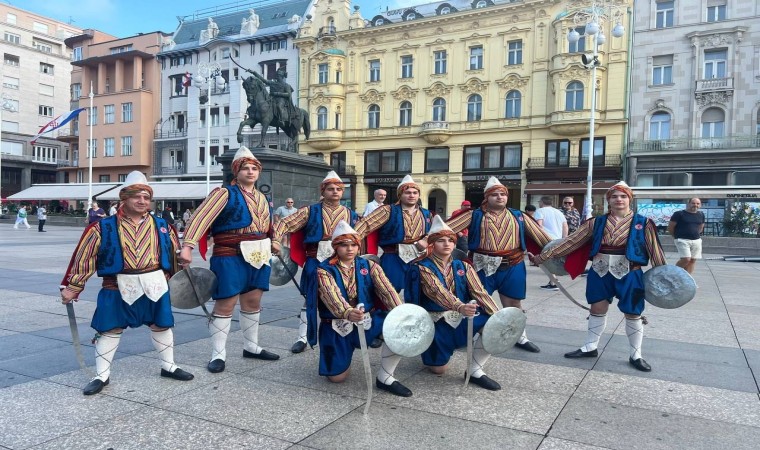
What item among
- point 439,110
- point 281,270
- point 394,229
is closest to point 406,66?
point 439,110

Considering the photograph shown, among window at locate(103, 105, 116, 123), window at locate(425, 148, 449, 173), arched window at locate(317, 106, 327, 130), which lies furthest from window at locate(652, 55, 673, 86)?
window at locate(103, 105, 116, 123)

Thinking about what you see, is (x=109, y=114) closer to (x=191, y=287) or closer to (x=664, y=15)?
(x=664, y=15)

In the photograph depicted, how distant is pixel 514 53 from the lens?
3622 cm

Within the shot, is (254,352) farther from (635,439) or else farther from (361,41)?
(361,41)

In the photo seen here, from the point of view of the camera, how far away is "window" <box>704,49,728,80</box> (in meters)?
31.1

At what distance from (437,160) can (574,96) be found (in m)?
9.87

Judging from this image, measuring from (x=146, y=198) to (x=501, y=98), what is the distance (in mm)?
34722

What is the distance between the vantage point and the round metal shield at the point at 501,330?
4.09 metres

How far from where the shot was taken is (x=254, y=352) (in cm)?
511

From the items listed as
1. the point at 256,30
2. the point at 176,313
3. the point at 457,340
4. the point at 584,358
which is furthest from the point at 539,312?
the point at 256,30

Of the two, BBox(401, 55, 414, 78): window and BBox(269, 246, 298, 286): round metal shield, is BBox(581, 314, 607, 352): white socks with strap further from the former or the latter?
BBox(401, 55, 414, 78): window

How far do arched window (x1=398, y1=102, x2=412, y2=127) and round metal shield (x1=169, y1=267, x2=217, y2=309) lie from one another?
35807mm

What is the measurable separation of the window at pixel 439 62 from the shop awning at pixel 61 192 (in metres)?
26.2

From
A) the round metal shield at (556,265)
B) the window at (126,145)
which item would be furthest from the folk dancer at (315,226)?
the window at (126,145)
